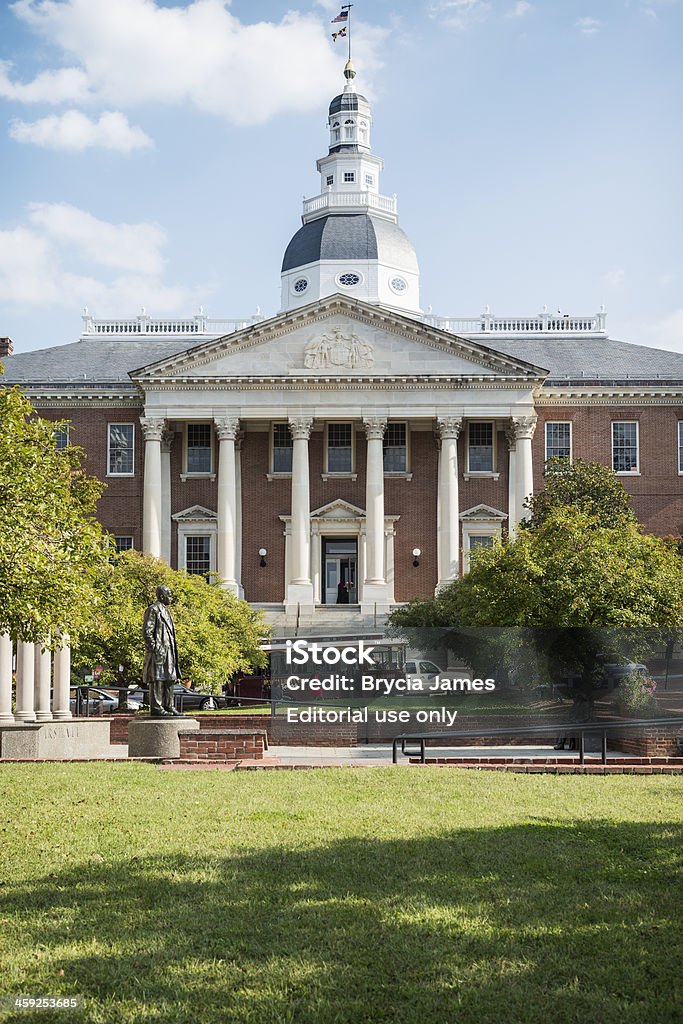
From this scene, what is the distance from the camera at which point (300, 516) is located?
55812 mm

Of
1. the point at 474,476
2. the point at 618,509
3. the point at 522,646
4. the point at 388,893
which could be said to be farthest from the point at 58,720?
the point at 474,476

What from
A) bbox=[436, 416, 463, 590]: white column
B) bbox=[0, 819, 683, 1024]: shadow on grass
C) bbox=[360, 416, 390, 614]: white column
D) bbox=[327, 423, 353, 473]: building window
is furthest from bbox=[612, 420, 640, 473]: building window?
bbox=[0, 819, 683, 1024]: shadow on grass

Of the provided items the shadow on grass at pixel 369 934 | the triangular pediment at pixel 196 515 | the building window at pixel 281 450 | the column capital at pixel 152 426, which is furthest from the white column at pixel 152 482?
the shadow on grass at pixel 369 934

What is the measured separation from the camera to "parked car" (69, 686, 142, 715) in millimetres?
38188

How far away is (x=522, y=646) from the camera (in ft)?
62.5

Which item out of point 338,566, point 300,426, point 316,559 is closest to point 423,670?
point 300,426

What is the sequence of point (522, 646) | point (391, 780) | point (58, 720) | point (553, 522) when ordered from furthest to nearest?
point (553, 522) → point (58, 720) → point (522, 646) → point (391, 780)

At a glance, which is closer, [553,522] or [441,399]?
[553,522]

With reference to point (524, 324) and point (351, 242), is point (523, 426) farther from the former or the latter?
point (351, 242)

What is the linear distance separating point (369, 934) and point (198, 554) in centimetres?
5087

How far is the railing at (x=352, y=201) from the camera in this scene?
83500 mm

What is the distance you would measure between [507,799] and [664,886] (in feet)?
15.6

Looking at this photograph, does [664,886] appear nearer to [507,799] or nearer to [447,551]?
[507,799]

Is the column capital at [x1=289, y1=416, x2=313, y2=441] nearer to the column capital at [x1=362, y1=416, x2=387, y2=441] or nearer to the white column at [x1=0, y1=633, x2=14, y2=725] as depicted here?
the column capital at [x1=362, y1=416, x2=387, y2=441]
